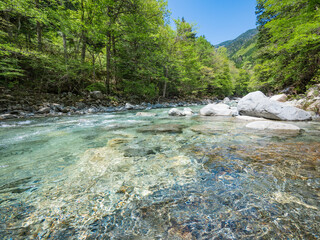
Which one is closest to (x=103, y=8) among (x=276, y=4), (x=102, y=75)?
(x=102, y=75)

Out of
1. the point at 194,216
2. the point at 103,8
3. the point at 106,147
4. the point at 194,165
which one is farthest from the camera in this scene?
the point at 103,8

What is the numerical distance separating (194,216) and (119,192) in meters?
0.70

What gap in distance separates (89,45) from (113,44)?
2.09 metres

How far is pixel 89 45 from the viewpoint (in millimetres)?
11211

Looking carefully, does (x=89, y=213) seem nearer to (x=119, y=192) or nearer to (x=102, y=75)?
(x=119, y=192)

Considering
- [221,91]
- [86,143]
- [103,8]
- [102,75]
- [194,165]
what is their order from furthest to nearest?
[221,91] → [102,75] → [103,8] → [86,143] → [194,165]

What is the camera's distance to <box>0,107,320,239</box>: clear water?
0.88 m

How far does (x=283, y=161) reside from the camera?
5.86ft

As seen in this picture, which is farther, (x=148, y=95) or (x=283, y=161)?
(x=148, y=95)

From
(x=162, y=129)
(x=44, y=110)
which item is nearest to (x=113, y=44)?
(x=44, y=110)

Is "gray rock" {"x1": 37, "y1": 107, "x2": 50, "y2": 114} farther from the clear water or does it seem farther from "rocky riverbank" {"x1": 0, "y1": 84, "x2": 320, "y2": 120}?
the clear water

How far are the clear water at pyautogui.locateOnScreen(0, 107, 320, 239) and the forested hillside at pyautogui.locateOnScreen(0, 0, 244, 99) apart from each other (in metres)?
6.65

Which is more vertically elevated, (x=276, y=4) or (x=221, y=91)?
(x=276, y=4)

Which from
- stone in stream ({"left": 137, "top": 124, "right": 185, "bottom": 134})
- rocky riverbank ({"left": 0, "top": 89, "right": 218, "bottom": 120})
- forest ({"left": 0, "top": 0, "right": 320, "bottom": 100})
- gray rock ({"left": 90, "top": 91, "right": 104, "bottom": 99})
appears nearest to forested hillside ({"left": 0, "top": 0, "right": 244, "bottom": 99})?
forest ({"left": 0, "top": 0, "right": 320, "bottom": 100})
